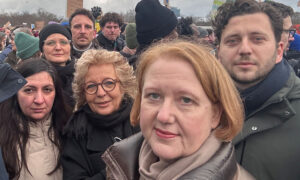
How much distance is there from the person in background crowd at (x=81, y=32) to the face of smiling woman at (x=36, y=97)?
6.05 feet

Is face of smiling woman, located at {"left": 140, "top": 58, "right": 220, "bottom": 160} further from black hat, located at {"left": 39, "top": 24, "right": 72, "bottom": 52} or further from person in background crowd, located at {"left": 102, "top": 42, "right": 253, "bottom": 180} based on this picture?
black hat, located at {"left": 39, "top": 24, "right": 72, "bottom": 52}

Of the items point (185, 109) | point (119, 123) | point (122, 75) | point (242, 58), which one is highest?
point (242, 58)

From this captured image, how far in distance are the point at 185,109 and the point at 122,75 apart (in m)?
1.18

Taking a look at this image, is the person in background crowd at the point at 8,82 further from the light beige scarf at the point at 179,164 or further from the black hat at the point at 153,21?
the black hat at the point at 153,21

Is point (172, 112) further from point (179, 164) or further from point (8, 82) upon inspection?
point (8, 82)

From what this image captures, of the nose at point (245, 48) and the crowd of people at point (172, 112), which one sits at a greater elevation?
the nose at point (245, 48)

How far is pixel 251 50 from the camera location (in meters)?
1.94

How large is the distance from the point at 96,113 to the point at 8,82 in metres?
0.66

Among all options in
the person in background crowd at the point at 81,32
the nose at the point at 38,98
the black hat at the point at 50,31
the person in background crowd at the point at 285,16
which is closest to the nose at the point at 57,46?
the black hat at the point at 50,31


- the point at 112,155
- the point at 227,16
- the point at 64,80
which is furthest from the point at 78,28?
the point at 112,155

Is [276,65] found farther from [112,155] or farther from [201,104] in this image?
[112,155]

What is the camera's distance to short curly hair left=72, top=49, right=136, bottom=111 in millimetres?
2348

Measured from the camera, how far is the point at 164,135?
4.51ft

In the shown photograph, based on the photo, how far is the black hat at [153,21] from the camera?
3.41 meters
